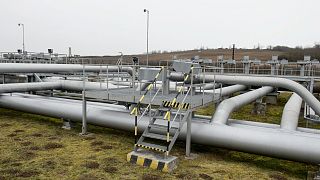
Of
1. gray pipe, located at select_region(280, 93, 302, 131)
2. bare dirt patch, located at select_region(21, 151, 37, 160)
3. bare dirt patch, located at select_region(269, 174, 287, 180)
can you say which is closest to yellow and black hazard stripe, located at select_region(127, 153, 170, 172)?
bare dirt patch, located at select_region(269, 174, 287, 180)

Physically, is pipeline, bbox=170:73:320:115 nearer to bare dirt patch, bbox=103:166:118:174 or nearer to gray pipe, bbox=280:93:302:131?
gray pipe, bbox=280:93:302:131

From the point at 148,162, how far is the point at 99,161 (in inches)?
56.6

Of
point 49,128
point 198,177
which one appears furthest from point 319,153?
point 49,128

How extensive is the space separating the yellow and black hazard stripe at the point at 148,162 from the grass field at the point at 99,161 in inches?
5.6

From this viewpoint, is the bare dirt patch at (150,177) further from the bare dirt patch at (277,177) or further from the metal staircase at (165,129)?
the bare dirt patch at (277,177)


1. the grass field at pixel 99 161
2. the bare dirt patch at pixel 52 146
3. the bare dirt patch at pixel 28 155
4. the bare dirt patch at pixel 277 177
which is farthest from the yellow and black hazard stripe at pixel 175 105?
the bare dirt patch at pixel 28 155

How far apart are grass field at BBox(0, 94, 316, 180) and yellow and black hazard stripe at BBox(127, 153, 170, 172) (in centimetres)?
14

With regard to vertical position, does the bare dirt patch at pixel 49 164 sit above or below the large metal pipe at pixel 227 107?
below

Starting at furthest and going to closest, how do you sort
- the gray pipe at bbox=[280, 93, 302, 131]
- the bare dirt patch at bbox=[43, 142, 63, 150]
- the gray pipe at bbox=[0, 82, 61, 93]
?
1. the gray pipe at bbox=[0, 82, 61, 93]
2. the bare dirt patch at bbox=[43, 142, 63, 150]
3. the gray pipe at bbox=[280, 93, 302, 131]

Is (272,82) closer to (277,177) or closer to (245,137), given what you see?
(245,137)

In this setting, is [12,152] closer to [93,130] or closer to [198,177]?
[93,130]

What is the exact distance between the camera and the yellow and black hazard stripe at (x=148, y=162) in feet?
24.1

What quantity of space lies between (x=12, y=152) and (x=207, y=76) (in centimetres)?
699

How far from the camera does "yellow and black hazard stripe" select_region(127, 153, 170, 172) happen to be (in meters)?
7.36
